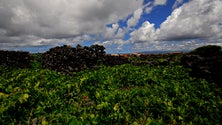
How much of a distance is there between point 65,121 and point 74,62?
468 inches

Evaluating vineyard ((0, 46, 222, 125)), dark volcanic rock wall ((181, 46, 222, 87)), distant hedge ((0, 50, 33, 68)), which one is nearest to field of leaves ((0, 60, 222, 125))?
vineyard ((0, 46, 222, 125))

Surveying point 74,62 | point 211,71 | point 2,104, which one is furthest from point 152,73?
point 2,104

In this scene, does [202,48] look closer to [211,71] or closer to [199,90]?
[211,71]

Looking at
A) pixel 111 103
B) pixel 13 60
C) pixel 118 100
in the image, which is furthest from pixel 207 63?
pixel 13 60

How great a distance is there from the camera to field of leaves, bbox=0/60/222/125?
27.6 ft

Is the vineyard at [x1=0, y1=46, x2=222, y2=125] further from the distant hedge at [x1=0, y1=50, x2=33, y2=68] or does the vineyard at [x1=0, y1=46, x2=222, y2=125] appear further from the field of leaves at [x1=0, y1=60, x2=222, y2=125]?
the distant hedge at [x1=0, y1=50, x2=33, y2=68]

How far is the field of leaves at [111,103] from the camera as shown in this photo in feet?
27.6

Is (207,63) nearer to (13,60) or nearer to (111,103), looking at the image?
(111,103)

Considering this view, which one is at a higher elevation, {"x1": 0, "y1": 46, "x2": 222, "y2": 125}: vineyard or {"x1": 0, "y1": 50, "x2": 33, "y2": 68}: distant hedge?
{"x1": 0, "y1": 50, "x2": 33, "y2": 68}: distant hedge

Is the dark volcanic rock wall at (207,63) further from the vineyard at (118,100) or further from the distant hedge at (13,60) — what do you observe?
the distant hedge at (13,60)

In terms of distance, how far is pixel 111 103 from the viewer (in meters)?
9.89

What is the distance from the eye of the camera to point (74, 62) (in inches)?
762

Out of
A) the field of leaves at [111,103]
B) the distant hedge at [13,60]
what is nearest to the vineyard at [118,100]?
the field of leaves at [111,103]

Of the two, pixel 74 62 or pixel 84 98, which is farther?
pixel 74 62
